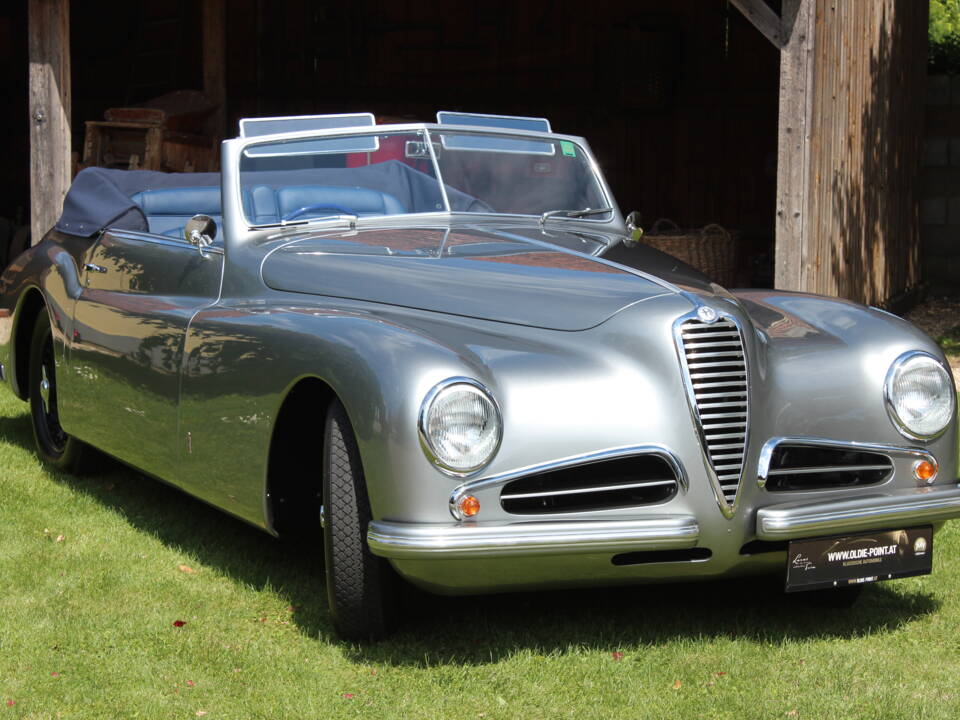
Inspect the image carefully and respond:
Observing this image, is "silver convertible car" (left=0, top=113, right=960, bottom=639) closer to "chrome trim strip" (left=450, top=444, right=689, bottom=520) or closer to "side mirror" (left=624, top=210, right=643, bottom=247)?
"chrome trim strip" (left=450, top=444, right=689, bottom=520)

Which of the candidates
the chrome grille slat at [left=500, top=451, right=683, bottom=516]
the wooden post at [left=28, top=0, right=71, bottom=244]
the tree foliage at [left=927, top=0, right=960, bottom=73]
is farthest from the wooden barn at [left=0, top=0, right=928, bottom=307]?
the chrome grille slat at [left=500, top=451, right=683, bottom=516]

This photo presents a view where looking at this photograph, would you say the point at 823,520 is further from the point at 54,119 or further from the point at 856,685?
the point at 54,119

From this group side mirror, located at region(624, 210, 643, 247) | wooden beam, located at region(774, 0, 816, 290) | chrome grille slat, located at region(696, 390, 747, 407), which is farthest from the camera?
wooden beam, located at region(774, 0, 816, 290)

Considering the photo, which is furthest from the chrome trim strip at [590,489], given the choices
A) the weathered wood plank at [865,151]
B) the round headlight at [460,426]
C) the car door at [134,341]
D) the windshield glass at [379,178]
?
the weathered wood plank at [865,151]

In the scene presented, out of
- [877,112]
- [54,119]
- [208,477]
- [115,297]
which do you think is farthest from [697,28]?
[208,477]

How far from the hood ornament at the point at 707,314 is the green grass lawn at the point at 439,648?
0.91 metres

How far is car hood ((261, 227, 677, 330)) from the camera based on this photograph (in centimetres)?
370

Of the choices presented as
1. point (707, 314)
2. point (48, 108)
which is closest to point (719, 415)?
point (707, 314)

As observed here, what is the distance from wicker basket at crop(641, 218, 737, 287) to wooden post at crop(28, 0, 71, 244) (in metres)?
4.27

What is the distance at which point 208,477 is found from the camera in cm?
417

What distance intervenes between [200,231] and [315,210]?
405 mm

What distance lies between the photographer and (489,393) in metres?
3.29

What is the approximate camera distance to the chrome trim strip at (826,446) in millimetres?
3445

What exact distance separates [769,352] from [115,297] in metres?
2.60
